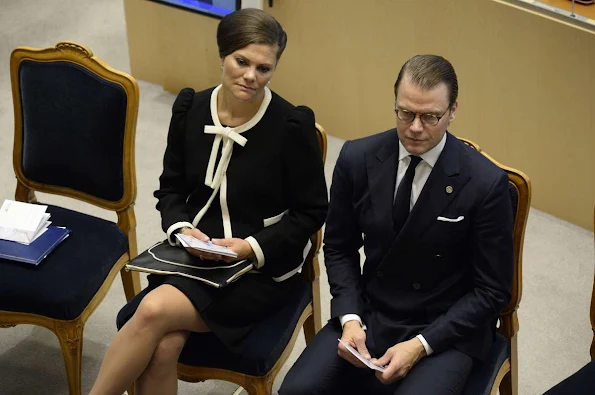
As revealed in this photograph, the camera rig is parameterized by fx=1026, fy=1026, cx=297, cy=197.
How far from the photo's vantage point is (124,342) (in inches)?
130

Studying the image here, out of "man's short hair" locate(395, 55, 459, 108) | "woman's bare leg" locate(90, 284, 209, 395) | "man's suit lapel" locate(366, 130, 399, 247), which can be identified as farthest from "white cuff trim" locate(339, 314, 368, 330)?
"man's short hair" locate(395, 55, 459, 108)

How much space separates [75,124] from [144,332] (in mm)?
1014

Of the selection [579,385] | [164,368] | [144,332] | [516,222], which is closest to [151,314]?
[144,332]

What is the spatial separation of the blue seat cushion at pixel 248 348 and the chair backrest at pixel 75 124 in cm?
64

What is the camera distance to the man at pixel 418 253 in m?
3.04

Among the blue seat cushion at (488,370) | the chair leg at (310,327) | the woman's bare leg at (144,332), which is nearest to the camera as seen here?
the blue seat cushion at (488,370)

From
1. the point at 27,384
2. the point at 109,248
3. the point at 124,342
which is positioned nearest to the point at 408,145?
the point at 124,342

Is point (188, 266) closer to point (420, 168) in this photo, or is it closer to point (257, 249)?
point (257, 249)

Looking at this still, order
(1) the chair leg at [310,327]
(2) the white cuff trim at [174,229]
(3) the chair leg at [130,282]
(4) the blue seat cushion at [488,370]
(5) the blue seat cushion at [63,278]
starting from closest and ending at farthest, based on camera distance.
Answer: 1. (4) the blue seat cushion at [488,370]
2. (2) the white cuff trim at [174,229]
3. (5) the blue seat cushion at [63,278]
4. (1) the chair leg at [310,327]
5. (3) the chair leg at [130,282]

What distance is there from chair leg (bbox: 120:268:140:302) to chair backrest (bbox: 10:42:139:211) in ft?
0.89

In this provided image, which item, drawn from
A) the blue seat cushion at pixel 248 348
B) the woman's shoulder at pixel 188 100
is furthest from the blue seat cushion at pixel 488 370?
the woman's shoulder at pixel 188 100

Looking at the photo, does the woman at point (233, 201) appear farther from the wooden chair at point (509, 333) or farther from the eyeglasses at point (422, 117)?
the wooden chair at point (509, 333)

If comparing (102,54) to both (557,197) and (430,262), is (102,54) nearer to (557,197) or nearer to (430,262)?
(557,197)

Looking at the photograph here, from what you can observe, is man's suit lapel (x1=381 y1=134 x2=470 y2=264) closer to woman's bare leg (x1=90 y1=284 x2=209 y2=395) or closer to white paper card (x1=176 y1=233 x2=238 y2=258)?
white paper card (x1=176 y1=233 x2=238 y2=258)
